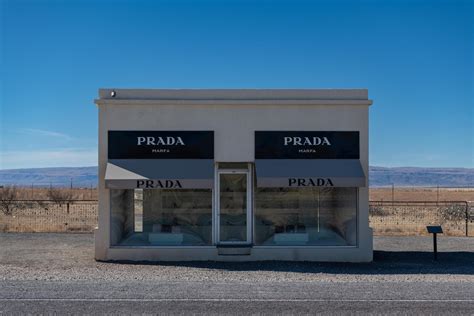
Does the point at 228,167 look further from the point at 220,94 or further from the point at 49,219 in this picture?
the point at 49,219

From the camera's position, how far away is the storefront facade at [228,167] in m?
15.5

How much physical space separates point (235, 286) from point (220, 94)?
6099 millimetres

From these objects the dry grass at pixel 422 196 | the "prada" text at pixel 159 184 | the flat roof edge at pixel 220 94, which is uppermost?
the flat roof edge at pixel 220 94

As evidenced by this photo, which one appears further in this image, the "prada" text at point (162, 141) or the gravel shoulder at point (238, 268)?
the "prada" text at point (162, 141)

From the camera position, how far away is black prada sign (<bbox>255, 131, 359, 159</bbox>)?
15680mm

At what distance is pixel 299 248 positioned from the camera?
15.6 meters

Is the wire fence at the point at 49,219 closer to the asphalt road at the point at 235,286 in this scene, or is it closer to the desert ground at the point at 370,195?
the desert ground at the point at 370,195

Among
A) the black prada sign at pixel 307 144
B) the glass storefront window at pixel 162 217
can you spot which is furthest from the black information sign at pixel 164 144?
the black prada sign at pixel 307 144

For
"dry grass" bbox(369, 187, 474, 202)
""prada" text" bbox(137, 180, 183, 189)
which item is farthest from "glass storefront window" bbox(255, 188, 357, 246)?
"dry grass" bbox(369, 187, 474, 202)

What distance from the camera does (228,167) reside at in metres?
15.9

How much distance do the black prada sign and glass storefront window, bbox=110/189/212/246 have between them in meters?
2.03

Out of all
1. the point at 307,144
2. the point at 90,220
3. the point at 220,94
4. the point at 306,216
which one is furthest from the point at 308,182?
the point at 90,220

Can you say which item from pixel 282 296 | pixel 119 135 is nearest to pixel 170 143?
pixel 119 135

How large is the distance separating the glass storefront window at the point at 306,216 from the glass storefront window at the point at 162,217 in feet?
4.96
